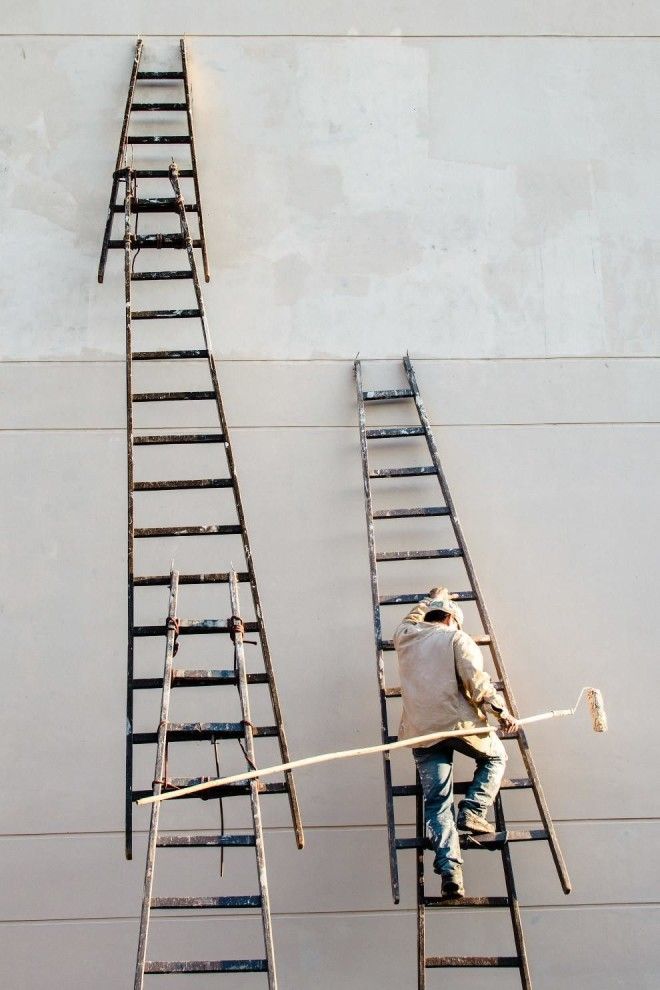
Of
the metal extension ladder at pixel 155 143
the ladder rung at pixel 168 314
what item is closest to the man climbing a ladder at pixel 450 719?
the ladder rung at pixel 168 314

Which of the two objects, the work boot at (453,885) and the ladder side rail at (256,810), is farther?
the work boot at (453,885)

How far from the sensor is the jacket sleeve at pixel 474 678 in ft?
14.1

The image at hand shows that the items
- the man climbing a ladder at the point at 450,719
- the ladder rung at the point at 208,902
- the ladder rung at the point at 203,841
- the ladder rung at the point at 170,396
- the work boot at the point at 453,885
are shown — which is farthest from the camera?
the ladder rung at the point at 170,396

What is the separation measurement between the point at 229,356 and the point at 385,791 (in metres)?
2.26

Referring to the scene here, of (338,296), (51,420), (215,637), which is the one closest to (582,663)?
(215,637)

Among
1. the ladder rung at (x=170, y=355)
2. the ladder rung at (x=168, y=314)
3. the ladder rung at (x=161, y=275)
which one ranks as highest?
the ladder rung at (x=161, y=275)

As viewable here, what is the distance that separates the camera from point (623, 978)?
4.71 meters

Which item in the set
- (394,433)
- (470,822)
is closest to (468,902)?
(470,822)

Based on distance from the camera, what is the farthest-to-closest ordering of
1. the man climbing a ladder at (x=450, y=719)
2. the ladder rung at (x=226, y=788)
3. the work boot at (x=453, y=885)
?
the man climbing a ladder at (x=450, y=719) < the work boot at (x=453, y=885) < the ladder rung at (x=226, y=788)

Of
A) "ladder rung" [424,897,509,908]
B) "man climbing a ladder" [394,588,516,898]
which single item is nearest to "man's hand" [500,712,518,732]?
"man climbing a ladder" [394,588,516,898]

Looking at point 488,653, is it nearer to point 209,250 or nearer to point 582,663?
point 582,663

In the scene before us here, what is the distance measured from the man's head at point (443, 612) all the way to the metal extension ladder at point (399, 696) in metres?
0.20

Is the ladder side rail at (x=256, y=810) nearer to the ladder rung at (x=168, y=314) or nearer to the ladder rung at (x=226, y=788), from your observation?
the ladder rung at (x=226, y=788)

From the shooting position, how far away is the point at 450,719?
4.32 m
